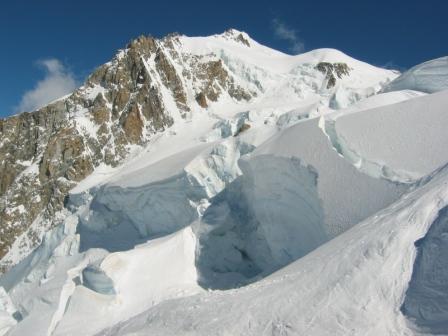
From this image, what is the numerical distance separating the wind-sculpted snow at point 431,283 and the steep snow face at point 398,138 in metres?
3.18

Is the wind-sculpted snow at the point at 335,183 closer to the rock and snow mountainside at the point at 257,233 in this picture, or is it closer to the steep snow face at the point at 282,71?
the rock and snow mountainside at the point at 257,233

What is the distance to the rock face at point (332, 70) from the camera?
44531 millimetres

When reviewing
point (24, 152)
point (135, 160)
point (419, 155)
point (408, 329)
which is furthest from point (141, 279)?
point (24, 152)

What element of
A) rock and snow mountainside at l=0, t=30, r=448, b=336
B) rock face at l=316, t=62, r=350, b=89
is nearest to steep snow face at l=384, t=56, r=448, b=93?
rock and snow mountainside at l=0, t=30, r=448, b=336

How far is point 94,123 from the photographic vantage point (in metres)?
40.9

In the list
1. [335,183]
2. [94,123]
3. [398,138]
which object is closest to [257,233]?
[335,183]

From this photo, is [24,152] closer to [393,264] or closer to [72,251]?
[72,251]

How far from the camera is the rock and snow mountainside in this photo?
309 inches

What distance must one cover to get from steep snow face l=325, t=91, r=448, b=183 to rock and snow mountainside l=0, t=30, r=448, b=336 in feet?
0.12

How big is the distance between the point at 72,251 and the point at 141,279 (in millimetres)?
6975

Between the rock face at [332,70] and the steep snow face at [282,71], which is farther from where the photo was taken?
the rock face at [332,70]

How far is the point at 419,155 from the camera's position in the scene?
1154cm

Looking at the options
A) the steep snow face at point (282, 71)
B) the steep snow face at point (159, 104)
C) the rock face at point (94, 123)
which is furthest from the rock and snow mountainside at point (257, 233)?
the steep snow face at point (282, 71)

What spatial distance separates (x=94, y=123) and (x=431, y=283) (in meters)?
36.1
